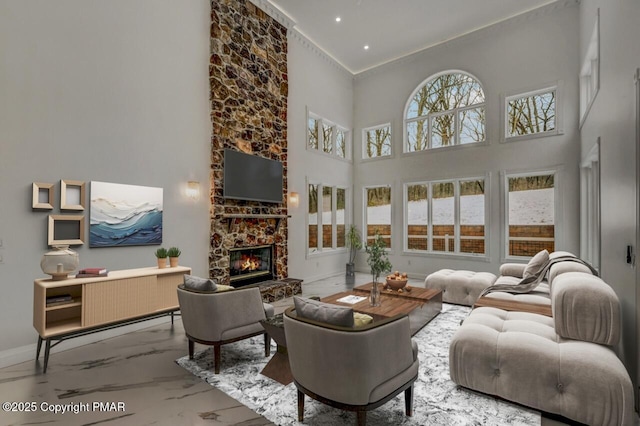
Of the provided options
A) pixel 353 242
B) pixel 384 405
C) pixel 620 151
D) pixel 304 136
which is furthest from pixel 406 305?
pixel 304 136

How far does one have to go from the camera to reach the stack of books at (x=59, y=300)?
2996 millimetres

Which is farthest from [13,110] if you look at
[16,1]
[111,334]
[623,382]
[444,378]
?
[623,382]

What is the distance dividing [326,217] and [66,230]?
5494 millimetres

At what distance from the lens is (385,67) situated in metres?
8.29

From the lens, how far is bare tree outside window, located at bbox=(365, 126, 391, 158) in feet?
27.8

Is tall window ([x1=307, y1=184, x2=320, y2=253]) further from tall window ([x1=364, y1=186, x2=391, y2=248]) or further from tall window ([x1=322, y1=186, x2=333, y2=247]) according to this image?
tall window ([x1=364, y1=186, x2=391, y2=248])

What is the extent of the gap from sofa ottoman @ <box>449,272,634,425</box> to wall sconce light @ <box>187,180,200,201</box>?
409cm

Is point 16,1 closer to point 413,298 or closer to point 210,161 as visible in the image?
point 210,161

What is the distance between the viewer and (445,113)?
748cm

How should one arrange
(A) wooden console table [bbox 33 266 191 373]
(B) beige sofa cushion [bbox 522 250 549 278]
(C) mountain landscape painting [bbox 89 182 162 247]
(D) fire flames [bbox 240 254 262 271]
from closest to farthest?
1. (A) wooden console table [bbox 33 266 191 373]
2. (C) mountain landscape painting [bbox 89 182 162 247]
3. (B) beige sofa cushion [bbox 522 250 549 278]
4. (D) fire flames [bbox 240 254 262 271]

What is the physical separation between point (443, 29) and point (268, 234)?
19.6 feet

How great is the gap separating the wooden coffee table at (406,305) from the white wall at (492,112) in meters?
3.23

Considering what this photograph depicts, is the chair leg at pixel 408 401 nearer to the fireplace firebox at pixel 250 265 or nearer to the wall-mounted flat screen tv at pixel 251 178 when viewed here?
the fireplace firebox at pixel 250 265

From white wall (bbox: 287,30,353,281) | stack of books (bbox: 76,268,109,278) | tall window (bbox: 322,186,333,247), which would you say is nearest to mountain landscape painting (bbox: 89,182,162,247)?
stack of books (bbox: 76,268,109,278)
